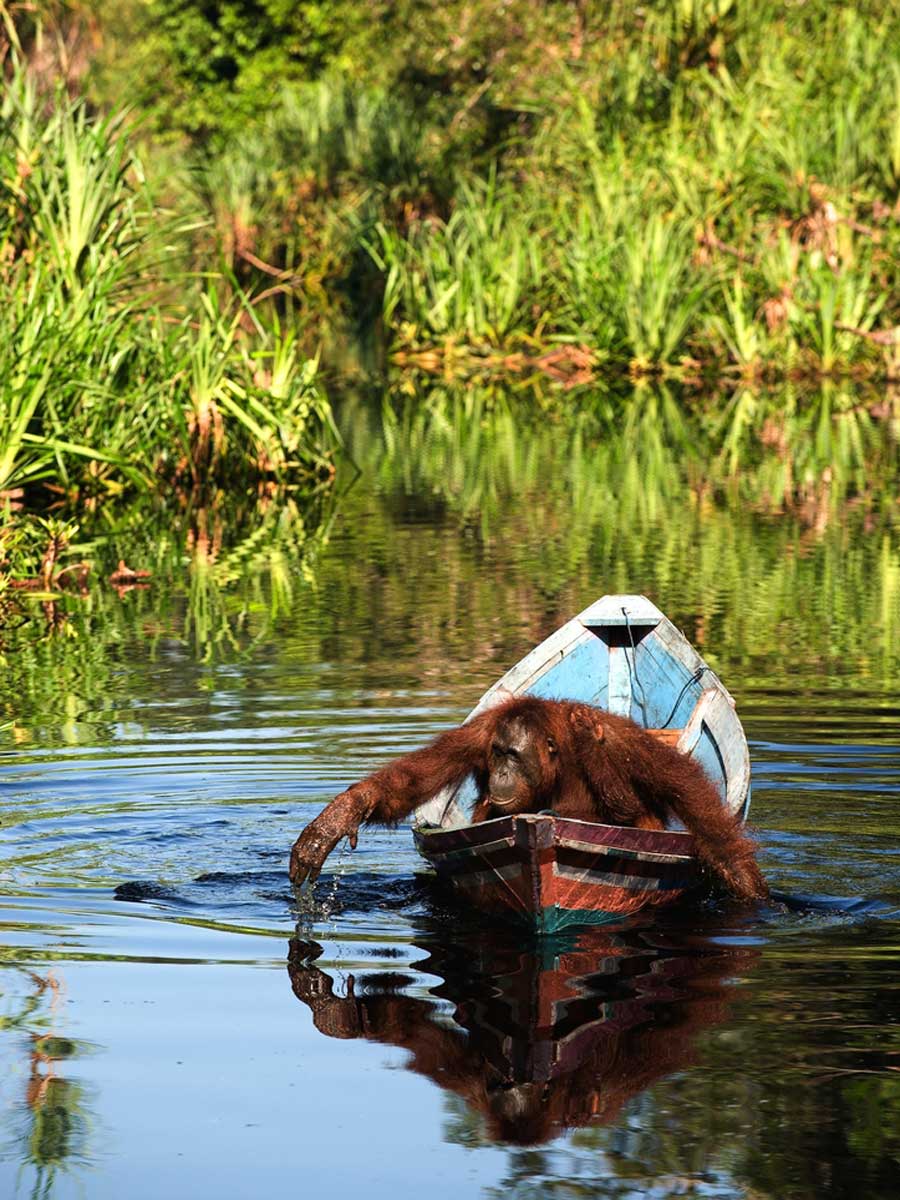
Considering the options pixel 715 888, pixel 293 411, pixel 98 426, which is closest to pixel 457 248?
pixel 293 411

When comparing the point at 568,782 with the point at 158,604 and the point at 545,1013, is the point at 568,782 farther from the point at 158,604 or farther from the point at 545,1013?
the point at 158,604

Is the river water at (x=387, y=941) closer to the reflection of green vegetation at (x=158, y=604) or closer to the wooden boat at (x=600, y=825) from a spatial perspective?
the reflection of green vegetation at (x=158, y=604)

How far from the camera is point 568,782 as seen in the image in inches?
284

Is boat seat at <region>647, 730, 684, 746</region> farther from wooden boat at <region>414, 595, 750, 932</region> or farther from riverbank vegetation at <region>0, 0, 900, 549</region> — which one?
riverbank vegetation at <region>0, 0, 900, 549</region>

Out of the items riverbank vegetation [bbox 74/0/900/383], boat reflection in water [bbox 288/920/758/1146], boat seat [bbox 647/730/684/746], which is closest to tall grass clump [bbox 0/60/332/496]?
riverbank vegetation [bbox 74/0/900/383]

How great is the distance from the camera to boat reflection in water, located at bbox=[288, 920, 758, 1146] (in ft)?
19.1

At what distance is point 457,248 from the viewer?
1091 inches

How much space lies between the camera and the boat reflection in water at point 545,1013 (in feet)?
19.1

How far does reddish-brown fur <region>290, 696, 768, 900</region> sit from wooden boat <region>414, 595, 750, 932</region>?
0.14 meters

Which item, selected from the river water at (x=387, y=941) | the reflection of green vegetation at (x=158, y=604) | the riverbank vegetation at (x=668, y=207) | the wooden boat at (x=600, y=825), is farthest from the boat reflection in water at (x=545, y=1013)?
the riverbank vegetation at (x=668, y=207)

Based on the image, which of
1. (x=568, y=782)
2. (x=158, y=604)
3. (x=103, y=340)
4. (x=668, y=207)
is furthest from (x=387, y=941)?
(x=668, y=207)

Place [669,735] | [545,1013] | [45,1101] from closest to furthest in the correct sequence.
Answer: [45,1101]
[545,1013]
[669,735]

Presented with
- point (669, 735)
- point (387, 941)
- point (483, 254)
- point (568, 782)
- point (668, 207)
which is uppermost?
point (668, 207)

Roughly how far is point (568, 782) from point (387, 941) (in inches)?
31.5
